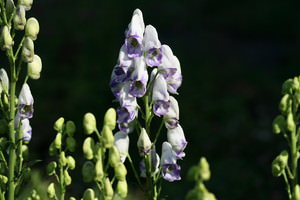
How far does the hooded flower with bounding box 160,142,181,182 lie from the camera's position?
8.70 feet

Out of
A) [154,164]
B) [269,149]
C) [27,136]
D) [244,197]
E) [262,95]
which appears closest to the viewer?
[154,164]

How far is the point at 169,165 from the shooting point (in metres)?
2.65

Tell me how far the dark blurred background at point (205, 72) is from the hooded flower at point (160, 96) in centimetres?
326

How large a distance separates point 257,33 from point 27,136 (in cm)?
1006

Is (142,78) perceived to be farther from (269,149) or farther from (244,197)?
(269,149)

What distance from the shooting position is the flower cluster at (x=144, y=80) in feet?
8.36

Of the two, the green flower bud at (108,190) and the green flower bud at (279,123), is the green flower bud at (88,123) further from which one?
the green flower bud at (279,123)

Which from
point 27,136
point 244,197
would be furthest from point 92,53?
point 27,136

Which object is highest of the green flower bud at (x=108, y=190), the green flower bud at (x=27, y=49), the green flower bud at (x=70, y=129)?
the green flower bud at (x=27, y=49)

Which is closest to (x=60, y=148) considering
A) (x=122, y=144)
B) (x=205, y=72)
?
(x=122, y=144)

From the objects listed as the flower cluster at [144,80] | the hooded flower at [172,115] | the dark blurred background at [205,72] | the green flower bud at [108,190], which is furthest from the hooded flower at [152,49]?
the dark blurred background at [205,72]

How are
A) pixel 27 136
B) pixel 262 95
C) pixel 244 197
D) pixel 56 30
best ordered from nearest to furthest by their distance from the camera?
pixel 27 136 < pixel 244 197 < pixel 262 95 < pixel 56 30

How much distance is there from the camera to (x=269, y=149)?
22.3 feet

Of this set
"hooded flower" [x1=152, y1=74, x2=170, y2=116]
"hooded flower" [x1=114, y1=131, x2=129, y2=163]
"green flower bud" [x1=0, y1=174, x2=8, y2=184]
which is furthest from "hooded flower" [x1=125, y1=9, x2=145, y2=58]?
"green flower bud" [x1=0, y1=174, x2=8, y2=184]
